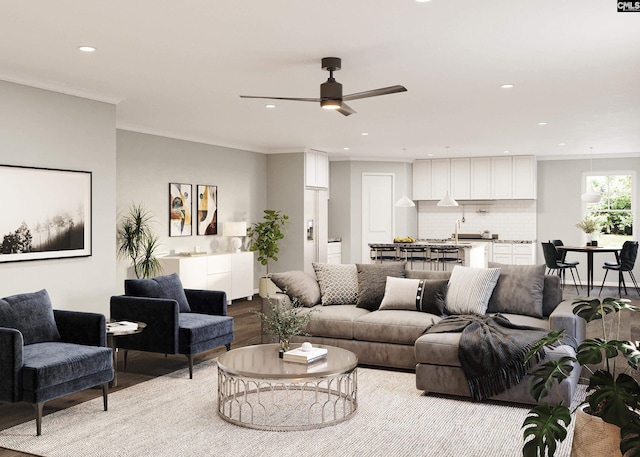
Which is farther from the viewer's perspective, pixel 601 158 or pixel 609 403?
pixel 601 158

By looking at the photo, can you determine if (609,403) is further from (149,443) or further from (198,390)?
(198,390)

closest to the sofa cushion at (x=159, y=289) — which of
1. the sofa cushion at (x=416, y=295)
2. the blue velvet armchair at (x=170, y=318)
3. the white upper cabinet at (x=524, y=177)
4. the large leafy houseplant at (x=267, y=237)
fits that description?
the blue velvet armchair at (x=170, y=318)

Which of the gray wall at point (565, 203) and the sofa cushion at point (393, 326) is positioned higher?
the gray wall at point (565, 203)

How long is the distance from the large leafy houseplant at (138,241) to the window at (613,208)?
850cm

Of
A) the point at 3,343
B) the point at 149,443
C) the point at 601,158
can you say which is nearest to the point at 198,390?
the point at 149,443

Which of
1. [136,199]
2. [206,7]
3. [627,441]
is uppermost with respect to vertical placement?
[206,7]

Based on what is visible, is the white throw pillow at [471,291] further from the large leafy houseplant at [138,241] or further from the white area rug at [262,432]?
the large leafy houseplant at [138,241]

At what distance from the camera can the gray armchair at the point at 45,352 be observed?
3.74 m

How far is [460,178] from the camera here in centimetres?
1245

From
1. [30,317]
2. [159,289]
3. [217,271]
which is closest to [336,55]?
[159,289]

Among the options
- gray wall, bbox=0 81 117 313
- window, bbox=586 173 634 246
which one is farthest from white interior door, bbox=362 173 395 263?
gray wall, bbox=0 81 117 313

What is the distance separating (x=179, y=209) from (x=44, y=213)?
336 centimetres

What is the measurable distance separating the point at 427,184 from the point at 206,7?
9.66m

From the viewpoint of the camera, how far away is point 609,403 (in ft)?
7.76
